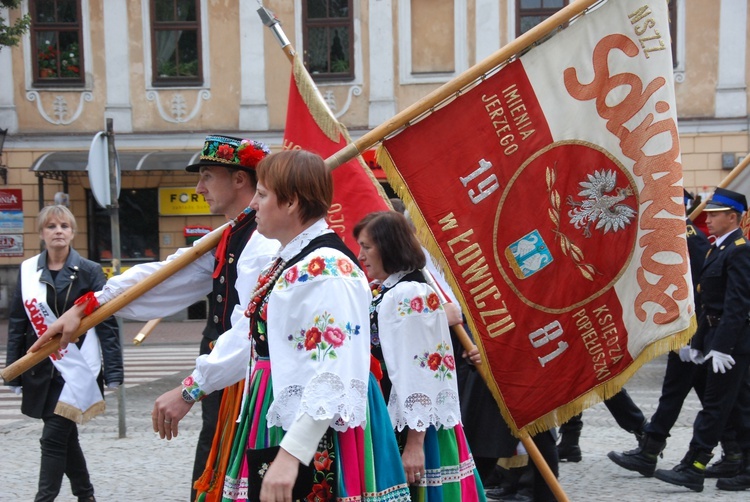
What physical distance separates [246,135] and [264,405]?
18.1 meters

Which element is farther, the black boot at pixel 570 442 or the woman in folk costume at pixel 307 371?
the black boot at pixel 570 442

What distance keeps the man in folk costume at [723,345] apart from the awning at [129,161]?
46.6 ft

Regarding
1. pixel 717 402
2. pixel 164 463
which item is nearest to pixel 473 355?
pixel 717 402

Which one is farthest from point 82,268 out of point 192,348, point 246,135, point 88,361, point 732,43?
point 732,43

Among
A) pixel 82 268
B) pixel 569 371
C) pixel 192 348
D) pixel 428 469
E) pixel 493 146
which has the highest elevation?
pixel 493 146

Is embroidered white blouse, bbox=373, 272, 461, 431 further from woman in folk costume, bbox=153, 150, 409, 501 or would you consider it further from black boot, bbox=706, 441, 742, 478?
black boot, bbox=706, 441, 742, 478

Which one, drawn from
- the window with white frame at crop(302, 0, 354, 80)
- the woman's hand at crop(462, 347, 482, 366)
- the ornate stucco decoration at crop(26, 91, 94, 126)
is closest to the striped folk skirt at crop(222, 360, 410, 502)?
the woman's hand at crop(462, 347, 482, 366)

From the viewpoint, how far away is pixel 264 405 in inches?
114

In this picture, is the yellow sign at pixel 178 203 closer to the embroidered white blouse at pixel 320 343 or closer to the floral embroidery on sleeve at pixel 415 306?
the floral embroidery on sleeve at pixel 415 306

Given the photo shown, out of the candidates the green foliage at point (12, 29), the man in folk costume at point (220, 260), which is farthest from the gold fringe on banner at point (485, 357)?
the green foliage at point (12, 29)

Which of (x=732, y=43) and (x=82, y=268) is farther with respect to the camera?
(x=732, y=43)

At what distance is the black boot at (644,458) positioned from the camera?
6430 millimetres

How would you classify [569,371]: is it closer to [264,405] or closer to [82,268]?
[264,405]

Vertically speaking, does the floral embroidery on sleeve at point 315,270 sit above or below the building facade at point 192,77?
below
